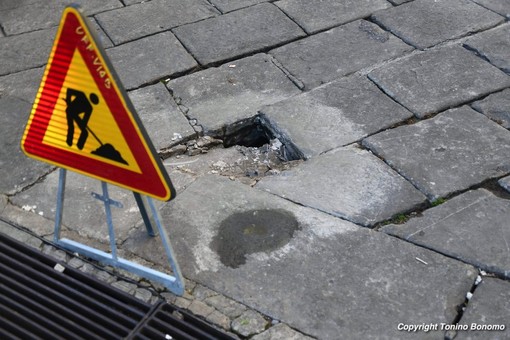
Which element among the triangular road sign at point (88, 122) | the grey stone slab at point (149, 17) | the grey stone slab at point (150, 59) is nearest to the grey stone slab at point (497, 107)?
the grey stone slab at point (150, 59)

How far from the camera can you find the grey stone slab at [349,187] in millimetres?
3539

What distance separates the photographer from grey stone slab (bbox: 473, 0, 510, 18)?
5191 millimetres

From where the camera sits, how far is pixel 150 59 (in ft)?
15.6

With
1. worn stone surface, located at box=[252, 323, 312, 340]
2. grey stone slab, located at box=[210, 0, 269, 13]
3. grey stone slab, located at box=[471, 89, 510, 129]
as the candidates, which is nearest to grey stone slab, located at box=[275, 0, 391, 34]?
grey stone slab, located at box=[210, 0, 269, 13]

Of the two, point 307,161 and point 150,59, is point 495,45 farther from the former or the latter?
point 150,59

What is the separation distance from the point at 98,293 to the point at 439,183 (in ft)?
6.48

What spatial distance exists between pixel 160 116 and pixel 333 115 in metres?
1.14

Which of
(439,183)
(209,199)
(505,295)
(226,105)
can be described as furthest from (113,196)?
(505,295)

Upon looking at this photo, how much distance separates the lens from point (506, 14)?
16.9ft

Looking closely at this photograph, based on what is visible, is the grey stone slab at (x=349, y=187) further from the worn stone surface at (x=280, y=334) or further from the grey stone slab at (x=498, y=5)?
the grey stone slab at (x=498, y=5)

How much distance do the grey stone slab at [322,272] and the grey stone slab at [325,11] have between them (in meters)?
2.09

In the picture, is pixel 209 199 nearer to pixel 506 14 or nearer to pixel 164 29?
pixel 164 29

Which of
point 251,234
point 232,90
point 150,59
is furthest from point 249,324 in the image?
point 150,59

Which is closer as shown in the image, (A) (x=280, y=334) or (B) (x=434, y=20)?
(A) (x=280, y=334)
